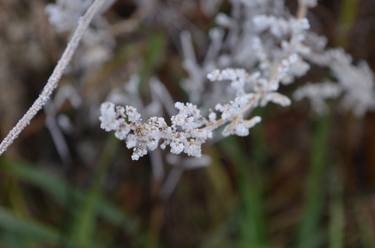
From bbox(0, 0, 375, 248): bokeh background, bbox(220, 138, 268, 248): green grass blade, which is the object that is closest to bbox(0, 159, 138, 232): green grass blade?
bbox(0, 0, 375, 248): bokeh background

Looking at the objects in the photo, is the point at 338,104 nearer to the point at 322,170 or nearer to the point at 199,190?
the point at 322,170

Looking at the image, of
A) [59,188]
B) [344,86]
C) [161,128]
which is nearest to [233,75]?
[161,128]

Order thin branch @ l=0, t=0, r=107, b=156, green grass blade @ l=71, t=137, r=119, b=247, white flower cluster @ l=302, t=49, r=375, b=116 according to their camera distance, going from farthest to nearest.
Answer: green grass blade @ l=71, t=137, r=119, b=247 < white flower cluster @ l=302, t=49, r=375, b=116 < thin branch @ l=0, t=0, r=107, b=156

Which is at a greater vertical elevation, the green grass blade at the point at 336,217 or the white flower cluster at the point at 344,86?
the white flower cluster at the point at 344,86

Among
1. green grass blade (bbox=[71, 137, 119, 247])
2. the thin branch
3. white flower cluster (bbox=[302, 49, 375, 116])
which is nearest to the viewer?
the thin branch

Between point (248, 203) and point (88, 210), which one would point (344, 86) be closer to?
point (248, 203)

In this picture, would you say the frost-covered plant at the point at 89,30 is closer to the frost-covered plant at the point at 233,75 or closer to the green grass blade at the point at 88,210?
the frost-covered plant at the point at 233,75

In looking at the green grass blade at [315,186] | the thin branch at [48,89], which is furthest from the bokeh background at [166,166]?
the thin branch at [48,89]

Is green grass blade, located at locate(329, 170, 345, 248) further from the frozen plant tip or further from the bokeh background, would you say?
the frozen plant tip
